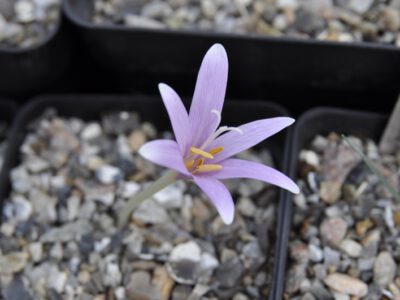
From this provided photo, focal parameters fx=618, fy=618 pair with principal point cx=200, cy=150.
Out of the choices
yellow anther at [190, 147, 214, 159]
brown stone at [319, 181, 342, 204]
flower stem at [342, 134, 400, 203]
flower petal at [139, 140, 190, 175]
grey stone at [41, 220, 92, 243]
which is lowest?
grey stone at [41, 220, 92, 243]

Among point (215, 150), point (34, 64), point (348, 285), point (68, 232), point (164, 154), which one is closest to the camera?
point (164, 154)

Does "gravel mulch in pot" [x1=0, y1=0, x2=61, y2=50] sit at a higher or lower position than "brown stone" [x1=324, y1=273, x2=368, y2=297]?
higher

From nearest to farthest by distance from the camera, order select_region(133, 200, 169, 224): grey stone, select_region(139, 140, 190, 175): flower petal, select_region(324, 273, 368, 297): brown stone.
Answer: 1. select_region(139, 140, 190, 175): flower petal
2. select_region(324, 273, 368, 297): brown stone
3. select_region(133, 200, 169, 224): grey stone

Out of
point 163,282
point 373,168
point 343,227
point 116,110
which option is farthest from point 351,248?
point 116,110

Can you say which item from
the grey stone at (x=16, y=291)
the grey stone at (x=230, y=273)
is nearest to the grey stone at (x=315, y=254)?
the grey stone at (x=230, y=273)

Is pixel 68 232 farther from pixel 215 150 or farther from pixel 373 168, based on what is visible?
pixel 373 168

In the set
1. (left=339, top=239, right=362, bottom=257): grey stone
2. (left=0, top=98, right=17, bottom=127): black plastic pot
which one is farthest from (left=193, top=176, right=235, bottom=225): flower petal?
(left=0, top=98, right=17, bottom=127): black plastic pot

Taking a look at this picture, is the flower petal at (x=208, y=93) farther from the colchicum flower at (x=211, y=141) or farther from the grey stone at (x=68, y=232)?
the grey stone at (x=68, y=232)

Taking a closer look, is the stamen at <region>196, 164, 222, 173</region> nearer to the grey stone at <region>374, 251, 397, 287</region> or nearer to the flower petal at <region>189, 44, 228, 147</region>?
the flower petal at <region>189, 44, 228, 147</region>
